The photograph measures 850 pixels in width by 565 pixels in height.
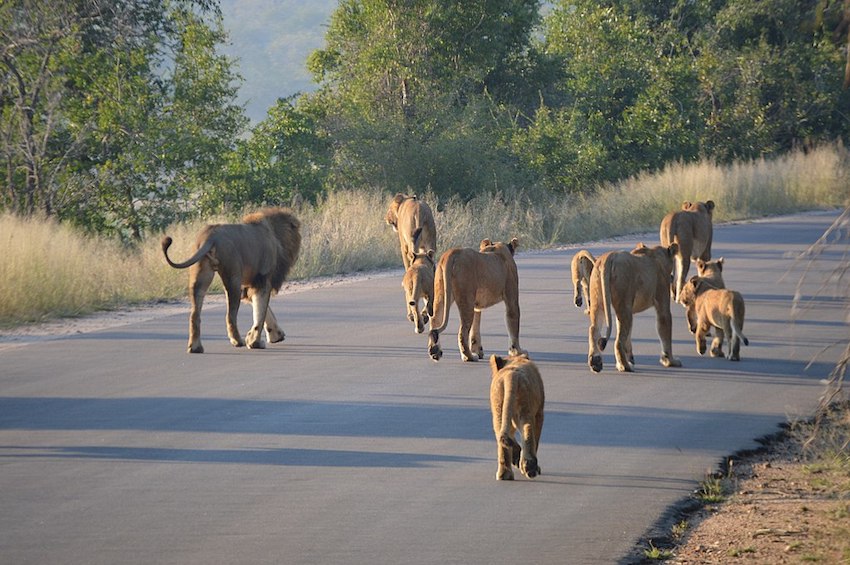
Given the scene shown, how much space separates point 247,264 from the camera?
512 inches

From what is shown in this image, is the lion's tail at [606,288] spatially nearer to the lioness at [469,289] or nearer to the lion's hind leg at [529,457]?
the lioness at [469,289]

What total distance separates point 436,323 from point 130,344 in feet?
11.3

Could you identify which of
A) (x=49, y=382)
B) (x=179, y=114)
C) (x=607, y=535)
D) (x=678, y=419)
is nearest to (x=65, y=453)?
(x=49, y=382)

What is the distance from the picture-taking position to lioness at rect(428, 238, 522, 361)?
465 inches

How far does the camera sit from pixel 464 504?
7340mm

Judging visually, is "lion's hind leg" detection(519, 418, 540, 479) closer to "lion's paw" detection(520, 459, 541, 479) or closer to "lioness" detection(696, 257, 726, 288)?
"lion's paw" detection(520, 459, 541, 479)

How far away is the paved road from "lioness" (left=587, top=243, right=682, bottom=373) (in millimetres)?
281

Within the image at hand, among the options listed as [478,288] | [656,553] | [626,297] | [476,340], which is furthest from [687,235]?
[656,553]

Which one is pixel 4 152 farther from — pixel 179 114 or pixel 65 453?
pixel 65 453

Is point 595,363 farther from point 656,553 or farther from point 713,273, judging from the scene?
point 656,553

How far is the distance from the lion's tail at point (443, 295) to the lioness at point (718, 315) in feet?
8.45

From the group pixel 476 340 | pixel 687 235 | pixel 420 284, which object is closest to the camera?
pixel 476 340

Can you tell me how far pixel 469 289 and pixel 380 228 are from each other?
11.9 m

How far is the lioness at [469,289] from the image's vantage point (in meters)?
11.8
